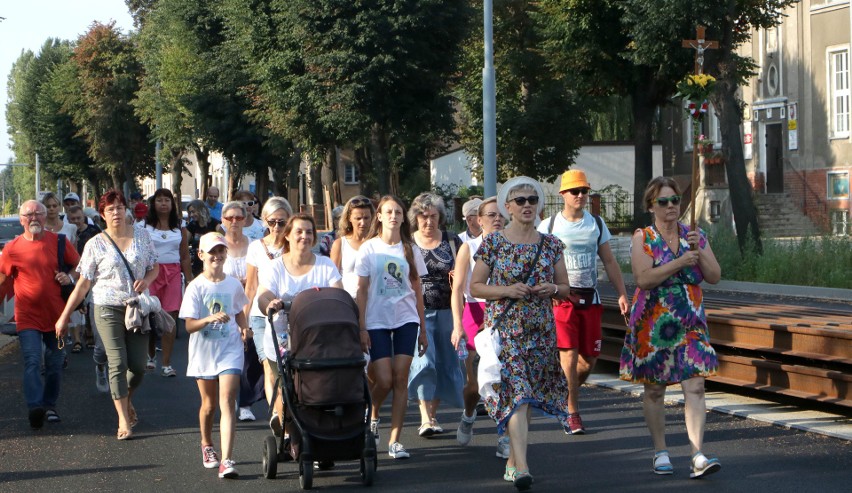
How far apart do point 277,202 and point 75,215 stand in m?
7.14

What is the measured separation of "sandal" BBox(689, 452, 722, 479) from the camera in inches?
302

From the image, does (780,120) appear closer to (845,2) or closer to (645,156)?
(845,2)

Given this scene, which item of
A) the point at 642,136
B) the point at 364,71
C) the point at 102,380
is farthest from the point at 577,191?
the point at 364,71

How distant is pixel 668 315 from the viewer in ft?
26.4

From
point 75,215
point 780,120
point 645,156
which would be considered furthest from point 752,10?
point 75,215

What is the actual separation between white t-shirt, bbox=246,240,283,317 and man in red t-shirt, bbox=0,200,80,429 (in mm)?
2282

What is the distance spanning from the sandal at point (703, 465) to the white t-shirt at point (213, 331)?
300 centimetres

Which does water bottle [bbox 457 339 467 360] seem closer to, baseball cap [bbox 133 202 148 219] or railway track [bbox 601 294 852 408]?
railway track [bbox 601 294 852 408]

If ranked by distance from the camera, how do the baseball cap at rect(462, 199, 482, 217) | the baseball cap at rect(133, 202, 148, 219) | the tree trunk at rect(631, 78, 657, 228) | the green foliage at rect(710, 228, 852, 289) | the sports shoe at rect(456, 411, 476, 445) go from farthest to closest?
the tree trunk at rect(631, 78, 657, 228) < the green foliage at rect(710, 228, 852, 289) < the baseball cap at rect(133, 202, 148, 219) < the baseball cap at rect(462, 199, 482, 217) < the sports shoe at rect(456, 411, 476, 445)

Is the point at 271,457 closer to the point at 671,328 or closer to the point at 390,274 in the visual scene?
the point at 390,274

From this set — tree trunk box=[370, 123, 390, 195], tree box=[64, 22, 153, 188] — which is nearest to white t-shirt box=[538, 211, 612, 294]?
tree trunk box=[370, 123, 390, 195]

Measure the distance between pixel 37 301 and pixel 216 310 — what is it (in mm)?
2549

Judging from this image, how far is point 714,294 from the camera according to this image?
22.0 m

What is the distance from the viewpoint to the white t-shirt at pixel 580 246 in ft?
31.7
